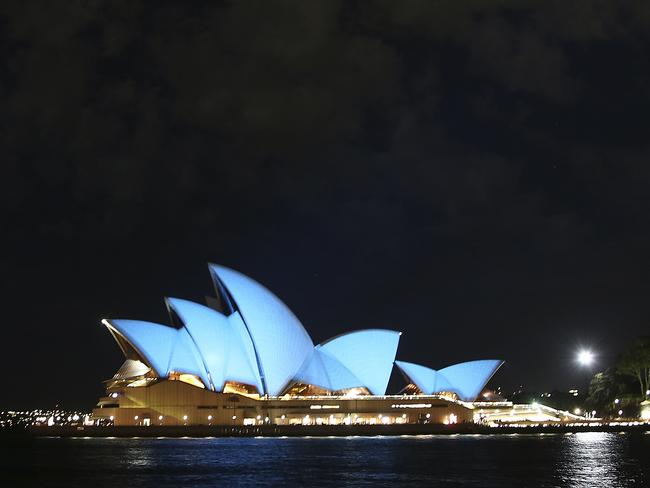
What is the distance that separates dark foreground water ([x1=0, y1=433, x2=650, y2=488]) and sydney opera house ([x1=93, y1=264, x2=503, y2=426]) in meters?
15.1

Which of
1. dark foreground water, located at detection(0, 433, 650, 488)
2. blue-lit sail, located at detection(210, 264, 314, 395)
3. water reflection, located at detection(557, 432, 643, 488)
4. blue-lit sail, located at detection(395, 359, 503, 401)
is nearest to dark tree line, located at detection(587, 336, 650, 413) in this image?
blue-lit sail, located at detection(395, 359, 503, 401)

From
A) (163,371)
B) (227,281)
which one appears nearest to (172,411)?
(163,371)

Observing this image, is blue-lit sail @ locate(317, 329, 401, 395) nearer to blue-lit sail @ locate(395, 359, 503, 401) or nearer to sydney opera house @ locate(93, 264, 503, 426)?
sydney opera house @ locate(93, 264, 503, 426)

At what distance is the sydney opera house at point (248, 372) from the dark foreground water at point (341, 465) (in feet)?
49.4

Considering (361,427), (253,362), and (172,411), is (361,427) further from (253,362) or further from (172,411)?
(172,411)

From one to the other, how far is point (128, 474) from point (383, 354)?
50524mm

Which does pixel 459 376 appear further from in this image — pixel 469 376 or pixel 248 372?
pixel 248 372

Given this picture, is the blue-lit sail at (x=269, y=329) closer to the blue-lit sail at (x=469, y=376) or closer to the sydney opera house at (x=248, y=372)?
the sydney opera house at (x=248, y=372)

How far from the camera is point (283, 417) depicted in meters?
→ 82.8

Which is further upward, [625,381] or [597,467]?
[625,381]

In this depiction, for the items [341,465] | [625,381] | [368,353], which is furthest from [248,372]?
[625,381]

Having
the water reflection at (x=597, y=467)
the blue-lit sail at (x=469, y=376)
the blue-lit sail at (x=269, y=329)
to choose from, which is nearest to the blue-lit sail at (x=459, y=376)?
the blue-lit sail at (x=469, y=376)

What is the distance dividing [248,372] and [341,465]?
3589 cm

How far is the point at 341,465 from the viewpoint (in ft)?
145
